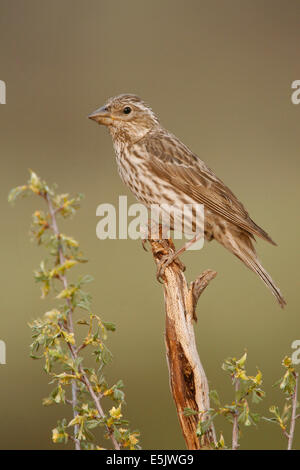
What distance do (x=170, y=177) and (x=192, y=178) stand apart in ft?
0.42

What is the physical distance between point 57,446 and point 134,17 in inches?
330

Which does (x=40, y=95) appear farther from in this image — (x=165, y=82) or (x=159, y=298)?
(x=159, y=298)

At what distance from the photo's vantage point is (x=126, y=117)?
4.54 m

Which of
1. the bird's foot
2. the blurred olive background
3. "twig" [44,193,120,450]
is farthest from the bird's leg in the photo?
the blurred olive background

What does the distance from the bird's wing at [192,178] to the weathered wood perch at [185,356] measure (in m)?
0.63

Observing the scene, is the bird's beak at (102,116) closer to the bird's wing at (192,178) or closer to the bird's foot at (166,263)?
the bird's wing at (192,178)

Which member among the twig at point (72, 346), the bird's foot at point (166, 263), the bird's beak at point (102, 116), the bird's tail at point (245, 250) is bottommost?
the twig at point (72, 346)

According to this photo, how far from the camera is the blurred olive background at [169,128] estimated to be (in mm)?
6926

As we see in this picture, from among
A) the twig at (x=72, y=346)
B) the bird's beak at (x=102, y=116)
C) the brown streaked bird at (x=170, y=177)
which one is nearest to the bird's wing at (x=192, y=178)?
the brown streaked bird at (x=170, y=177)

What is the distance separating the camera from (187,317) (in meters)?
3.42

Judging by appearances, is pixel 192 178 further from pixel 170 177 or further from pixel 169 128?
pixel 169 128

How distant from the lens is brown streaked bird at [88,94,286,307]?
4.26 metres

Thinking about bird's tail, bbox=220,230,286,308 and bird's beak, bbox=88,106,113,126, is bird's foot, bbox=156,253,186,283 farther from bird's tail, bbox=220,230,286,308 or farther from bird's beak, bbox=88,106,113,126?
bird's beak, bbox=88,106,113,126

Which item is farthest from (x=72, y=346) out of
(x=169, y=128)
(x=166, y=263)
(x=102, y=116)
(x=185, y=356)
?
(x=169, y=128)
